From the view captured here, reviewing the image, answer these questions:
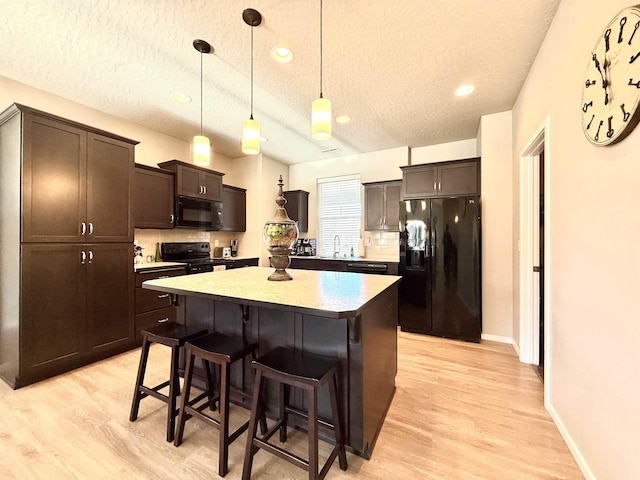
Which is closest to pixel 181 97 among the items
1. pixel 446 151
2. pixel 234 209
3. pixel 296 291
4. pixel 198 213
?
pixel 198 213

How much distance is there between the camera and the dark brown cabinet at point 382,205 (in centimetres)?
438

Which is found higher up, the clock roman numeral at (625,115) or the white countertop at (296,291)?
the clock roman numeral at (625,115)

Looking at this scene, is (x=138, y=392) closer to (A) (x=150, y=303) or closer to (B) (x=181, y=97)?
(A) (x=150, y=303)

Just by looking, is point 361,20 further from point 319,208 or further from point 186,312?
point 319,208

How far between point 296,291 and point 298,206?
12.1ft

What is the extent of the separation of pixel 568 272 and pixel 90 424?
326 cm

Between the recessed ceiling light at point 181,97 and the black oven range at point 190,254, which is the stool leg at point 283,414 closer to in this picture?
the black oven range at point 190,254

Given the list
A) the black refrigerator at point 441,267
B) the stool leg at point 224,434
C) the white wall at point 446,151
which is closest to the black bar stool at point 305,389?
the stool leg at point 224,434

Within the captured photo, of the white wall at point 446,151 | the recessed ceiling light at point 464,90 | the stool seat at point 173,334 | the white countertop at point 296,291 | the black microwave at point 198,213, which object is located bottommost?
the stool seat at point 173,334

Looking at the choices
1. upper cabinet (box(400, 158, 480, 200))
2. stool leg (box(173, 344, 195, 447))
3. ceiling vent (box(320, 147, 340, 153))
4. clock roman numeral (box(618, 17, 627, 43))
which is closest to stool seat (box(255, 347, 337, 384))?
stool leg (box(173, 344, 195, 447))

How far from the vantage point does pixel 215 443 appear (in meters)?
1.68

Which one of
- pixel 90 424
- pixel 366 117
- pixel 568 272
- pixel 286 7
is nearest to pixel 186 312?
pixel 90 424

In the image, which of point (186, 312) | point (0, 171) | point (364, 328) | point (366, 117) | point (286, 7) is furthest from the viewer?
point (366, 117)

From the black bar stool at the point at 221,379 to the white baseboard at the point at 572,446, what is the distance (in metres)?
1.77
